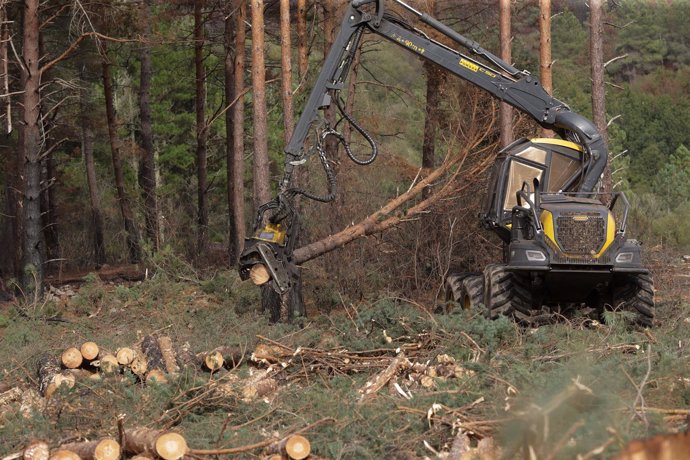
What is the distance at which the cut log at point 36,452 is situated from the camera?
824 cm

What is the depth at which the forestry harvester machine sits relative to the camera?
13.3 m

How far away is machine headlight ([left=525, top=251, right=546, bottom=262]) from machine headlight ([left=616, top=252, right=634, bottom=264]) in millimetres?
906

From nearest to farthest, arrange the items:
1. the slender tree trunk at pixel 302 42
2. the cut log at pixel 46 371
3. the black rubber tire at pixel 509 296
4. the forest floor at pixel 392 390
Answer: the forest floor at pixel 392 390, the cut log at pixel 46 371, the black rubber tire at pixel 509 296, the slender tree trunk at pixel 302 42

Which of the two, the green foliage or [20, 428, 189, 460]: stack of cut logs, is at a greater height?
[20, 428, 189, 460]: stack of cut logs

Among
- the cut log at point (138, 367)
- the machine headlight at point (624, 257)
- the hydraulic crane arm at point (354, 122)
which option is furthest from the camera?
the hydraulic crane arm at point (354, 122)

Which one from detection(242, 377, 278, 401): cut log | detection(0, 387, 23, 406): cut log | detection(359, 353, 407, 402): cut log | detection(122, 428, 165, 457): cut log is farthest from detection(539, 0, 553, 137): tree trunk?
detection(122, 428, 165, 457): cut log

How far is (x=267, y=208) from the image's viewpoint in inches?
556

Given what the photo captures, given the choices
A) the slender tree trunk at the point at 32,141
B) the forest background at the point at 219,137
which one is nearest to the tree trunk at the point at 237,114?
the forest background at the point at 219,137

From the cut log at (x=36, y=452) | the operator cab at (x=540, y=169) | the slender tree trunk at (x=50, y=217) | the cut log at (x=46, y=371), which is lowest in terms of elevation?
the slender tree trunk at (x=50, y=217)

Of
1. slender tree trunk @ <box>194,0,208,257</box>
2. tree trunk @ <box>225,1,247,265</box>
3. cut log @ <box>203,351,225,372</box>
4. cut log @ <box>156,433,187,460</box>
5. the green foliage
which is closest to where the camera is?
cut log @ <box>156,433,187,460</box>

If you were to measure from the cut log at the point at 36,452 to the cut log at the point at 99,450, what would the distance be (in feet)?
0.56

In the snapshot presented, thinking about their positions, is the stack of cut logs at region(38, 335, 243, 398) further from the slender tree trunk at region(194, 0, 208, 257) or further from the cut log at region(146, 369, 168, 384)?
the slender tree trunk at region(194, 0, 208, 257)

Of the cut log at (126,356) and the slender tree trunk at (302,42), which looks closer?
the cut log at (126,356)

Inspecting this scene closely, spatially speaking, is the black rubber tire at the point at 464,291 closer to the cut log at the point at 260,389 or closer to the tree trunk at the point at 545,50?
the cut log at the point at 260,389
